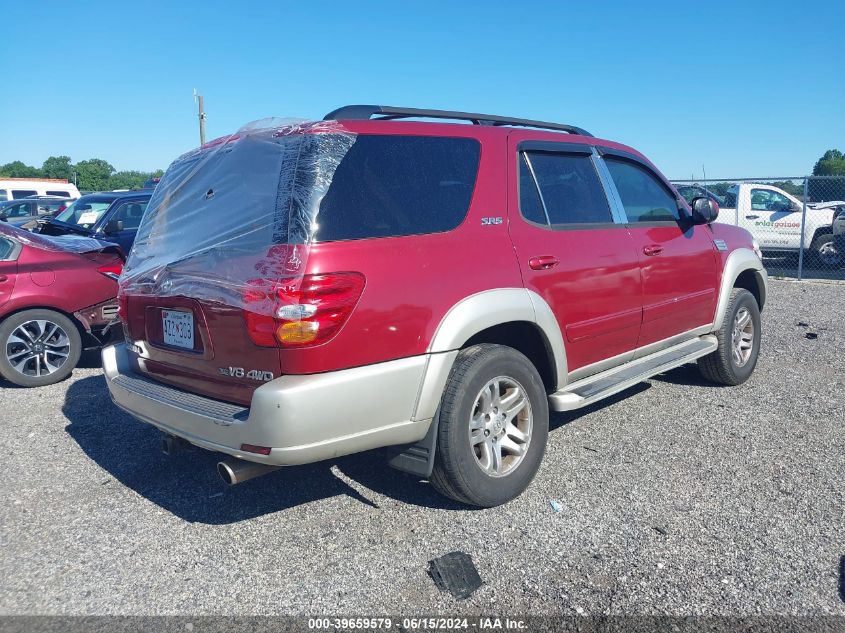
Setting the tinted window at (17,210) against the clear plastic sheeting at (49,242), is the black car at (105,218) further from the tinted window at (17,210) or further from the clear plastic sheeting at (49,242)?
the tinted window at (17,210)

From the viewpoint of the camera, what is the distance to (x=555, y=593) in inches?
112

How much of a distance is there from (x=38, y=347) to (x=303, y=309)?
178 inches

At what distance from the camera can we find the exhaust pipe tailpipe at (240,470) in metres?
3.05

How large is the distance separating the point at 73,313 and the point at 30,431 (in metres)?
1.63

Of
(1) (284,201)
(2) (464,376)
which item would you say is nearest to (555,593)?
(2) (464,376)

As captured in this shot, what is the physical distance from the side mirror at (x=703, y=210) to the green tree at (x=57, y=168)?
75.6m

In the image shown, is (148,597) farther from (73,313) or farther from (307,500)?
(73,313)

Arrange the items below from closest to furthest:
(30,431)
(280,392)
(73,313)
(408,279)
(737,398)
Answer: (280,392) < (408,279) < (30,431) < (737,398) < (73,313)

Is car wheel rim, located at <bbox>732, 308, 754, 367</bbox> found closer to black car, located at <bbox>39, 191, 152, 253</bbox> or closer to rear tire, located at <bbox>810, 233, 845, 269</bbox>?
black car, located at <bbox>39, 191, 152, 253</bbox>

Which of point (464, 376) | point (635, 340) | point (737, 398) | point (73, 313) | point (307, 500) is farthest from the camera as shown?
point (73, 313)

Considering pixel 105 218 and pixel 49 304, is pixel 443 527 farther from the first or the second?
pixel 105 218

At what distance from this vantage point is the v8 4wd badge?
294 centimetres

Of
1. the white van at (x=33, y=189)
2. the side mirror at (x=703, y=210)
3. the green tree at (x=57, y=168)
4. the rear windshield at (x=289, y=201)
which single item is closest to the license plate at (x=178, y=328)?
the rear windshield at (x=289, y=201)

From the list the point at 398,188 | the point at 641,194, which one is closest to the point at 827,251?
the point at 641,194
